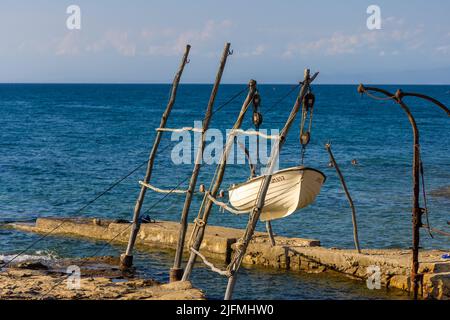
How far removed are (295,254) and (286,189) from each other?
4289mm

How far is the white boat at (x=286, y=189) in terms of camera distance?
1764 cm

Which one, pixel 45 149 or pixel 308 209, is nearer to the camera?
pixel 308 209

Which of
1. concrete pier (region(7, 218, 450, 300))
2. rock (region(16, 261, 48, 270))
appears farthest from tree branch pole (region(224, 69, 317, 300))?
rock (region(16, 261, 48, 270))

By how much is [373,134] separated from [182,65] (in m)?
60.6

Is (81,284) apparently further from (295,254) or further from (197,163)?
(295,254)

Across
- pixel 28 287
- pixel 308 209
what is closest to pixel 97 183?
pixel 308 209

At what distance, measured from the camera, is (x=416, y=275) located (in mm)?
18375

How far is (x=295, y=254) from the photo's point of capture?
21.6 metres

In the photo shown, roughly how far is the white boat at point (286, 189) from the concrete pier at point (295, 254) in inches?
54.0

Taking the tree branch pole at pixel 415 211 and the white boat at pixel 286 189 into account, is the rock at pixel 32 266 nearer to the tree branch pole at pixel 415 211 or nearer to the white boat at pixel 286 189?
the white boat at pixel 286 189

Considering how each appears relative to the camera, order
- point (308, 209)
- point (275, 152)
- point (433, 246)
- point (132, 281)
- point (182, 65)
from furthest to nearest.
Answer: point (308, 209)
point (433, 246)
point (182, 65)
point (132, 281)
point (275, 152)

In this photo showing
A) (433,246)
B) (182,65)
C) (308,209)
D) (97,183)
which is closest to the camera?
(182,65)

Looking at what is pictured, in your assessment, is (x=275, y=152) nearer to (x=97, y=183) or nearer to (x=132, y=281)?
(x=132, y=281)

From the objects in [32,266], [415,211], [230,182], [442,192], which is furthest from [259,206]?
[230,182]
